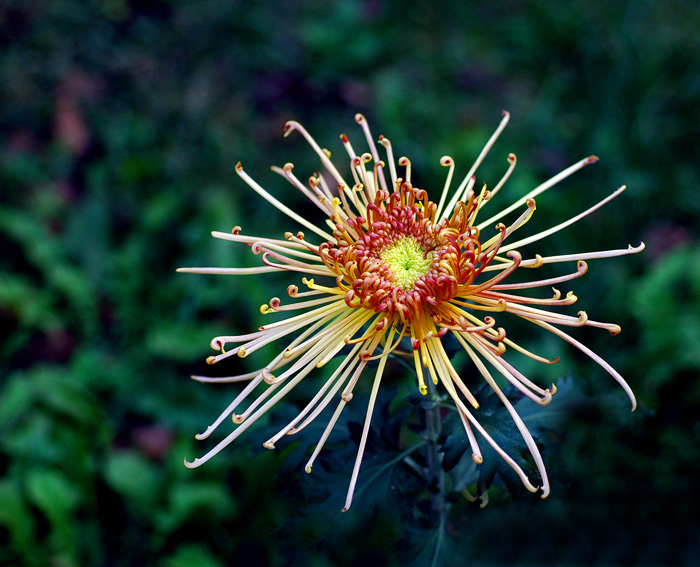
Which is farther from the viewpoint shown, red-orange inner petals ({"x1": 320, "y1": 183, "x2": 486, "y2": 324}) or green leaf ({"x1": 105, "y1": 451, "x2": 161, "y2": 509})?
green leaf ({"x1": 105, "y1": 451, "x2": 161, "y2": 509})

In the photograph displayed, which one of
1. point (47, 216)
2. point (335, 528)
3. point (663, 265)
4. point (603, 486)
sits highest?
point (47, 216)

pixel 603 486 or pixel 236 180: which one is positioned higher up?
pixel 236 180

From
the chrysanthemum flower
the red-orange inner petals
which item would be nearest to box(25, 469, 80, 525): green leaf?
the chrysanthemum flower

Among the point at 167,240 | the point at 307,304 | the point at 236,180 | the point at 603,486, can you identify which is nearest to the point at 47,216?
the point at 167,240

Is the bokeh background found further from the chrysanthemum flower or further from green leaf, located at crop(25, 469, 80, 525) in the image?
the chrysanthemum flower

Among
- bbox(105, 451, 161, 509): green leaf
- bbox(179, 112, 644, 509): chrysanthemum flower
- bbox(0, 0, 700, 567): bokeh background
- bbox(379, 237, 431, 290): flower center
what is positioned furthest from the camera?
bbox(105, 451, 161, 509): green leaf

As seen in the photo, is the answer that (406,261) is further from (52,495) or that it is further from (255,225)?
(255,225)

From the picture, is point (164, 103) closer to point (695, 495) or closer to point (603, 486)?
point (603, 486)

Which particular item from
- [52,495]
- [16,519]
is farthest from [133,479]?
[16,519]
